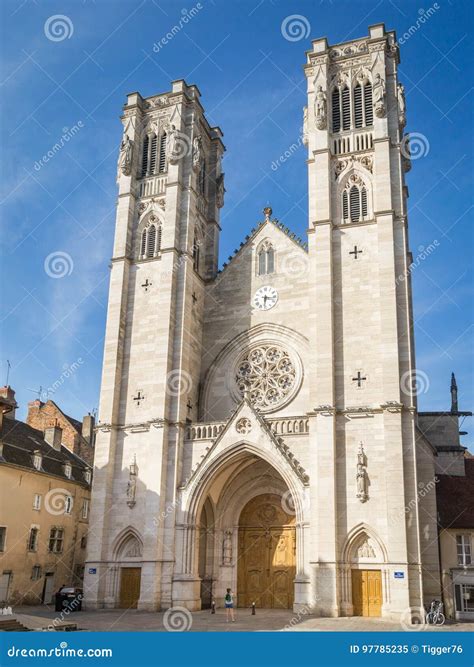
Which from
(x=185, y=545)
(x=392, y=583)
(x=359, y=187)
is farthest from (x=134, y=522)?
(x=359, y=187)

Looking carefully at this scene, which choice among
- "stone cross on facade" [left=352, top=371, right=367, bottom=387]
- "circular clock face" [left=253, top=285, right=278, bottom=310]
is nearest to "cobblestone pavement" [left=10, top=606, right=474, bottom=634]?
"stone cross on facade" [left=352, top=371, right=367, bottom=387]

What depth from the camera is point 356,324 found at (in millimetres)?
26484

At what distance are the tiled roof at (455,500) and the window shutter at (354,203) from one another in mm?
12333

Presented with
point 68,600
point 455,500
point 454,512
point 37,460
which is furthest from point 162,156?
point 454,512

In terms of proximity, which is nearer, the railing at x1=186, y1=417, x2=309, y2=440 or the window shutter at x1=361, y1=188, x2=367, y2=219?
the railing at x1=186, y1=417, x2=309, y2=440

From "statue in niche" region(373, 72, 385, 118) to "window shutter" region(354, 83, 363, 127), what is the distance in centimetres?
100

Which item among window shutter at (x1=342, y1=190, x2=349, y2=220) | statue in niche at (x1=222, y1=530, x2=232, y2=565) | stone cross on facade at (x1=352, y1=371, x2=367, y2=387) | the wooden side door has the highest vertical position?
window shutter at (x1=342, y1=190, x2=349, y2=220)

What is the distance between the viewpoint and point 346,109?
3033cm

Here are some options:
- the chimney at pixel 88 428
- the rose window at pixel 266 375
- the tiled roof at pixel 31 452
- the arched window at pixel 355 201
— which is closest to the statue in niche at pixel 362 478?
the rose window at pixel 266 375

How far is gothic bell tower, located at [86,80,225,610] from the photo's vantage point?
26.7 metres

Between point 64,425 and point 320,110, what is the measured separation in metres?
23.6

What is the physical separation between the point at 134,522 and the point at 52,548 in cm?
785

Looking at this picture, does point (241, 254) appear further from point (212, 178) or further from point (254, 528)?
point (254, 528)

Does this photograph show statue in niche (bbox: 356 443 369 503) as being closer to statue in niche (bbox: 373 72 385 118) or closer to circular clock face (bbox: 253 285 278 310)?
circular clock face (bbox: 253 285 278 310)
